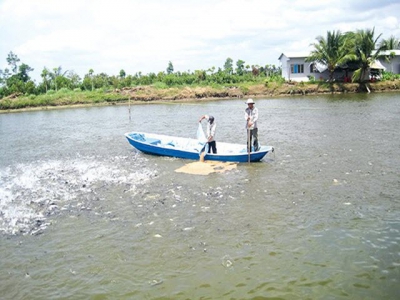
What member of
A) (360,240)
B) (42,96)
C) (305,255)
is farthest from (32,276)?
(42,96)

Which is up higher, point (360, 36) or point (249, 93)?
point (360, 36)

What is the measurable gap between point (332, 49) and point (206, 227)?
157ft

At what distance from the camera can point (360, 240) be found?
811 centimetres

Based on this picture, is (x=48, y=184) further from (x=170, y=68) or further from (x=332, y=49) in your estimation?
(x=170, y=68)

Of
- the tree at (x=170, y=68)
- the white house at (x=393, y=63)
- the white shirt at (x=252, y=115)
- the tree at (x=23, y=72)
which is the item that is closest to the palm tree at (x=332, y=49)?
the white house at (x=393, y=63)

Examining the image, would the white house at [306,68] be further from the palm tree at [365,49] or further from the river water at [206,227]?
the river water at [206,227]

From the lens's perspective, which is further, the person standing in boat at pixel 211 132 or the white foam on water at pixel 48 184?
the person standing in boat at pixel 211 132

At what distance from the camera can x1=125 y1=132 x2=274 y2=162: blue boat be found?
1555 centimetres

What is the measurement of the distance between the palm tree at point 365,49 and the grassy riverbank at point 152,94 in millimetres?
6099

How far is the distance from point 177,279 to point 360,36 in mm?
51287

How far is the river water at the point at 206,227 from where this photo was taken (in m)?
6.89

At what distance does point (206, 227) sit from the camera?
9.30 m

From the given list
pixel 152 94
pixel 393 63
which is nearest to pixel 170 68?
pixel 152 94

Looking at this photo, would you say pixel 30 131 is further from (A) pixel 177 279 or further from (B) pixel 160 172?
(A) pixel 177 279
